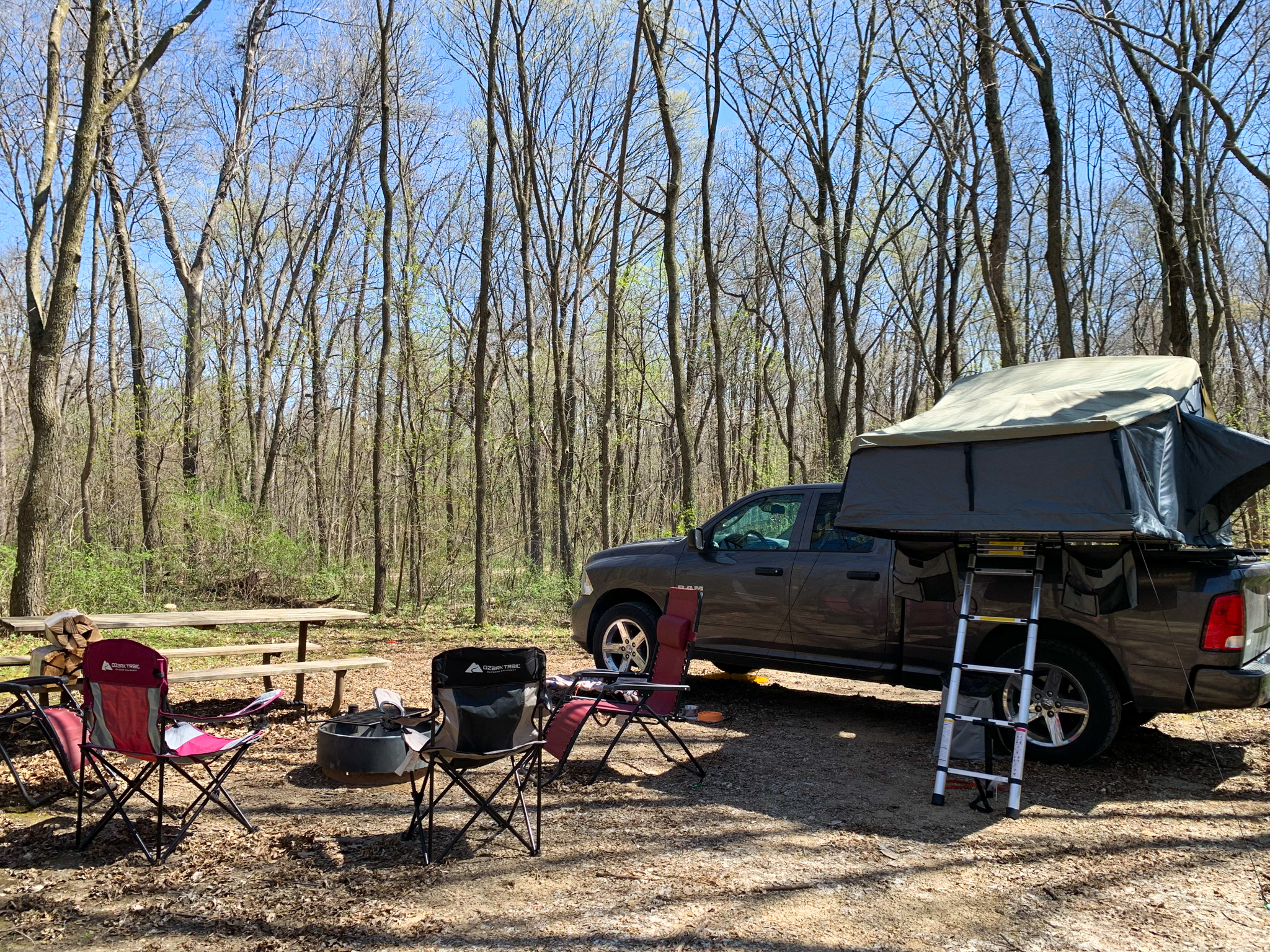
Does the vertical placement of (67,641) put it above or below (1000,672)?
above

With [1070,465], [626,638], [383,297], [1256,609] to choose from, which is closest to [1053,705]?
[1256,609]

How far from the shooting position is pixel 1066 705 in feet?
18.6

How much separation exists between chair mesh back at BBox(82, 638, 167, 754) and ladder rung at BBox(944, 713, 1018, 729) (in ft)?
13.7

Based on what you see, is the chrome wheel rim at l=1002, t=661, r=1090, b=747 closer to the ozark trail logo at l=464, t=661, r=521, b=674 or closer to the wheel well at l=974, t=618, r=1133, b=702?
the wheel well at l=974, t=618, r=1133, b=702

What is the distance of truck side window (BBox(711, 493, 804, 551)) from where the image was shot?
7379 mm

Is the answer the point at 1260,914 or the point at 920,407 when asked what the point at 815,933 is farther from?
the point at 920,407

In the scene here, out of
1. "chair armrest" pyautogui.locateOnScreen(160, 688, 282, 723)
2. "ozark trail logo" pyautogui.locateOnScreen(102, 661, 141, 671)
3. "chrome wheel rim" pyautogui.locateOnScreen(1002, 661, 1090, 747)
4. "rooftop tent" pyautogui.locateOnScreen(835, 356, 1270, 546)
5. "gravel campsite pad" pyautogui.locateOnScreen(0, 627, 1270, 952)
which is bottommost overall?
"gravel campsite pad" pyautogui.locateOnScreen(0, 627, 1270, 952)

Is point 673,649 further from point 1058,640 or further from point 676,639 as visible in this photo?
point 1058,640

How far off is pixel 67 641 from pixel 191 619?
137 cm

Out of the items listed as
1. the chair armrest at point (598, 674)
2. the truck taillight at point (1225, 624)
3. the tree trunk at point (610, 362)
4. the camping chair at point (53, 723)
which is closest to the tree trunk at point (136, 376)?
the tree trunk at point (610, 362)

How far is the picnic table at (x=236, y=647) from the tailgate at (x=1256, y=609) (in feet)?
19.2

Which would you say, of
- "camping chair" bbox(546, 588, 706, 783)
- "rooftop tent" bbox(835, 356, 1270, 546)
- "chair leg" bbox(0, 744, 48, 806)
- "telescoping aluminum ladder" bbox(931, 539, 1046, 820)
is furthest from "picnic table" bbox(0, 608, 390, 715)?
"telescoping aluminum ladder" bbox(931, 539, 1046, 820)

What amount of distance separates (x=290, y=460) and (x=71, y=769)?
2518cm

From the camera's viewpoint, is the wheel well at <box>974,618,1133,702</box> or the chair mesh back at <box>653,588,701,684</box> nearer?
the wheel well at <box>974,618,1133,702</box>
